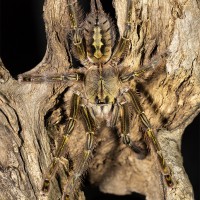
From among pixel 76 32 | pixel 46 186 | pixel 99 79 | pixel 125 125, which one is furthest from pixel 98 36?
pixel 46 186

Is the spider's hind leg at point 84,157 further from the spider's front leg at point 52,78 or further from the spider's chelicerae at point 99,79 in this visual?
the spider's front leg at point 52,78

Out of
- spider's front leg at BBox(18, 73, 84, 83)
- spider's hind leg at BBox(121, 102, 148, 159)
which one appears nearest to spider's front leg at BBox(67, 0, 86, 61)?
spider's front leg at BBox(18, 73, 84, 83)

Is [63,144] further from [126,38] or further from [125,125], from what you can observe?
[126,38]

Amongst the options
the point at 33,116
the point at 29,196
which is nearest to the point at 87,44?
the point at 33,116

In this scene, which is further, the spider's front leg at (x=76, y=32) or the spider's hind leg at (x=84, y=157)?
the spider's front leg at (x=76, y=32)

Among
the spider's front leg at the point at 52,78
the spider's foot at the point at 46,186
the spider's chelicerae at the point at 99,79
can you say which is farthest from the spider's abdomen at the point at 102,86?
the spider's foot at the point at 46,186

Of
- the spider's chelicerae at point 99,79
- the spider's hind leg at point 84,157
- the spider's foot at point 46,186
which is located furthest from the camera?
the spider's chelicerae at point 99,79

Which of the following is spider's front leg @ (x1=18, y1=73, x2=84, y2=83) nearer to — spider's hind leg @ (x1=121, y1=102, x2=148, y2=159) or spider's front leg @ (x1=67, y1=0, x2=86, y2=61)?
spider's front leg @ (x1=67, y1=0, x2=86, y2=61)
